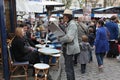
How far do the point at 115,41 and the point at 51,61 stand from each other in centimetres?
373

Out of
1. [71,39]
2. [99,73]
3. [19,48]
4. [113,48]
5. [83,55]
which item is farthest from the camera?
[113,48]

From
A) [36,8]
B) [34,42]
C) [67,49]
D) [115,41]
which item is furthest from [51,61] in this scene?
[115,41]

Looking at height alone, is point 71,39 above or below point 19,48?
above

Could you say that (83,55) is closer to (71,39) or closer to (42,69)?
(42,69)

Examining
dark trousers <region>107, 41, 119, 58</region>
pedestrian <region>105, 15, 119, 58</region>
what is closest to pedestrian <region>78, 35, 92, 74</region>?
pedestrian <region>105, 15, 119, 58</region>

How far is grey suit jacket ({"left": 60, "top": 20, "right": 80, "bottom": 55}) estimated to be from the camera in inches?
277

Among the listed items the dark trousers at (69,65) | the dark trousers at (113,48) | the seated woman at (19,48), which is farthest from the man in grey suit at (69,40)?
the dark trousers at (113,48)

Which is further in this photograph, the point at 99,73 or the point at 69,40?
the point at 99,73

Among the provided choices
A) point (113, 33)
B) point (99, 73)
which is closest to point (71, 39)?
point (99, 73)

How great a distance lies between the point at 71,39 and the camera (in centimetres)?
706

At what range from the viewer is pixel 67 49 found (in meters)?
7.28

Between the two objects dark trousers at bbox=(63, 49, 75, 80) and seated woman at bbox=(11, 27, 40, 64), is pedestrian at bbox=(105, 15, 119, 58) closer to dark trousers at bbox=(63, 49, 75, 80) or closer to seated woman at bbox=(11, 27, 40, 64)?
seated woman at bbox=(11, 27, 40, 64)

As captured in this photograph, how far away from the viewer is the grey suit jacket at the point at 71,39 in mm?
7047

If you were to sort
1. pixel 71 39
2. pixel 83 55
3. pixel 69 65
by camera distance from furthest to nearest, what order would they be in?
pixel 83 55
pixel 69 65
pixel 71 39
